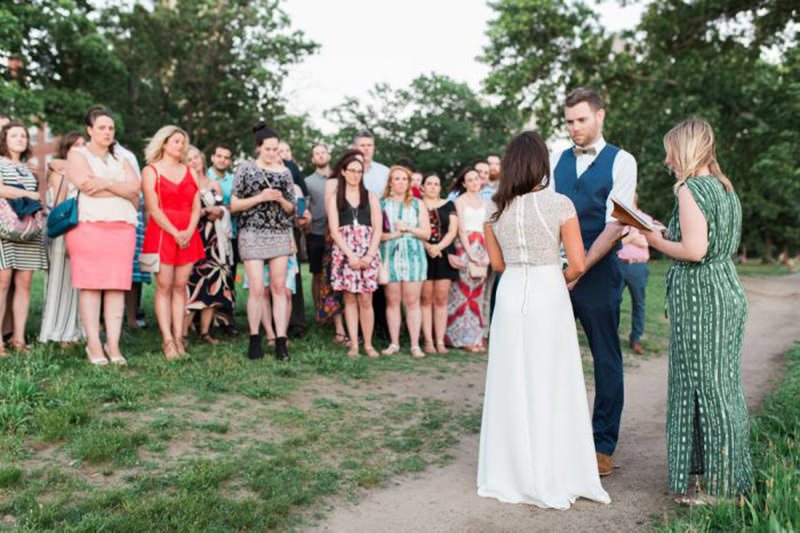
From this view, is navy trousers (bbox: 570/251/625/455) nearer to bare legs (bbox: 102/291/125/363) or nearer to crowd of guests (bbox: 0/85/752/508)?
crowd of guests (bbox: 0/85/752/508)

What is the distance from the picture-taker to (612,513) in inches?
148

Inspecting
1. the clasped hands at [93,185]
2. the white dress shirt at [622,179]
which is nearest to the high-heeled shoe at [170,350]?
the clasped hands at [93,185]

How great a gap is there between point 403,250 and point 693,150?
4842mm

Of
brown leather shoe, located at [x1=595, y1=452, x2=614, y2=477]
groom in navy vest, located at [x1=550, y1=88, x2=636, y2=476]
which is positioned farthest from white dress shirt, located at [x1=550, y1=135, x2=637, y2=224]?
brown leather shoe, located at [x1=595, y1=452, x2=614, y2=477]

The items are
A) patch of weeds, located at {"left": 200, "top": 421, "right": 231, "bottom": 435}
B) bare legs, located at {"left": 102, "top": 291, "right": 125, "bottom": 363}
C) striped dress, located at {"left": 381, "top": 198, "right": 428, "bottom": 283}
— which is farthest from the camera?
striped dress, located at {"left": 381, "top": 198, "right": 428, "bottom": 283}

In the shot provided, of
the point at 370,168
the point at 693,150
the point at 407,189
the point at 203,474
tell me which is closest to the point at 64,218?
the point at 203,474

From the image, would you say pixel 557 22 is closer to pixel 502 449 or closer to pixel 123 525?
pixel 502 449

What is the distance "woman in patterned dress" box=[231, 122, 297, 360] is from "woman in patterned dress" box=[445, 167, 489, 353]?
2637mm

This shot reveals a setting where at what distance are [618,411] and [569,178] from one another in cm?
163

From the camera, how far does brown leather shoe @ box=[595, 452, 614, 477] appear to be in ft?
14.3

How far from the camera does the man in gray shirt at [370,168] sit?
8.95 metres

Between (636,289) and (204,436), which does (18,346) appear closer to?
(204,436)

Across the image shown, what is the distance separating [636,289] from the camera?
368 inches

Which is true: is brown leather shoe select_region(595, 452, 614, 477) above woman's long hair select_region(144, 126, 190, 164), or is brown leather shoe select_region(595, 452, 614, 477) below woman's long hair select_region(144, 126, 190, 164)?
below
